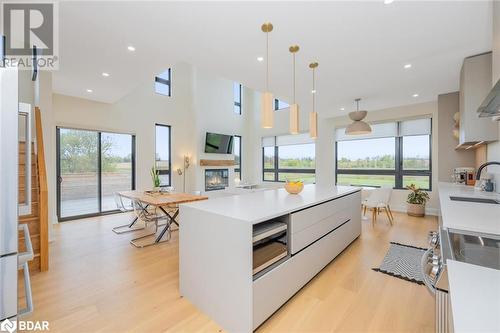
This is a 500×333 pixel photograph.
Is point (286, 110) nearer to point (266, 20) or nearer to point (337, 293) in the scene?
point (266, 20)

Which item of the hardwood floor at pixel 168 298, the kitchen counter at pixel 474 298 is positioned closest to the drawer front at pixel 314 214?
the hardwood floor at pixel 168 298

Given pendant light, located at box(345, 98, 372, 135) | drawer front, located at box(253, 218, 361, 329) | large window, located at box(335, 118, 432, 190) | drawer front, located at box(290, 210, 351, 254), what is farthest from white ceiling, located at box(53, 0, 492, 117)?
drawer front, located at box(253, 218, 361, 329)

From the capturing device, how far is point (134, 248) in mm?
3305

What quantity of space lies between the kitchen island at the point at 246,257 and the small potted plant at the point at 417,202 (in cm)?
416

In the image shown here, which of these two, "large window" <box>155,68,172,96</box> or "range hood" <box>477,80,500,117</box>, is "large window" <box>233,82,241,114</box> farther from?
"range hood" <box>477,80,500,117</box>

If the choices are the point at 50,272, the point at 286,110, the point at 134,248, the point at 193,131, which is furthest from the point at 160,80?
the point at 50,272

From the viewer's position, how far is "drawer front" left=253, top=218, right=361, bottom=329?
1.63 metres

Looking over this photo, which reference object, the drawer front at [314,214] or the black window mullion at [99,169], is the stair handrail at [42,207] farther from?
the drawer front at [314,214]

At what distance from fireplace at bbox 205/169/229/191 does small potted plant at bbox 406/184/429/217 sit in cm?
542

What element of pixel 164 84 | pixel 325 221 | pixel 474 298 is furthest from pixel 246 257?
pixel 164 84

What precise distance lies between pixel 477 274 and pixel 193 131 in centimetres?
688

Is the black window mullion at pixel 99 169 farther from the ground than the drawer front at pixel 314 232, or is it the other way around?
the black window mullion at pixel 99 169

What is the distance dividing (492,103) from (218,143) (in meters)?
6.57

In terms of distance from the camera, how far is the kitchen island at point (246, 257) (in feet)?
5.17
